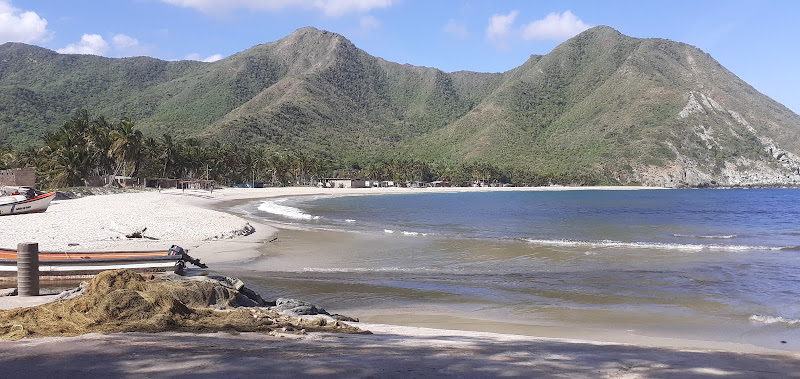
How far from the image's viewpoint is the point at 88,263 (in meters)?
11.3

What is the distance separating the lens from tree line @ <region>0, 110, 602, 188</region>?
67.8 metres

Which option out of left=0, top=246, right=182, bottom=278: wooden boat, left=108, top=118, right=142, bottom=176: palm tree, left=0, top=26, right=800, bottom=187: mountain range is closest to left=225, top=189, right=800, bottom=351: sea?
left=0, top=246, right=182, bottom=278: wooden boat

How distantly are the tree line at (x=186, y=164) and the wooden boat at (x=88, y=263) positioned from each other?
196 feet

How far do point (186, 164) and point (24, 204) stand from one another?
75.9m

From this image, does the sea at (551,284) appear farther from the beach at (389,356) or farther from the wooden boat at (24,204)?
the wooden boat at (24,204)

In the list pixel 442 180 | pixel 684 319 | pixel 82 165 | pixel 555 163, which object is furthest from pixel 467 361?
pixel 555 163

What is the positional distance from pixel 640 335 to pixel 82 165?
72204 mm

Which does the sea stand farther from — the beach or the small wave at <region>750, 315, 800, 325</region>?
the beach

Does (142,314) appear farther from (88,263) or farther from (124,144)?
(124,144)

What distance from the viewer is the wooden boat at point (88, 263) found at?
36.4ft

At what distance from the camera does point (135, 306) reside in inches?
283

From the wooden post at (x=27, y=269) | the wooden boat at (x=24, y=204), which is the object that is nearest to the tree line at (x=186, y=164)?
the wooden boat at (x=24, y=204)

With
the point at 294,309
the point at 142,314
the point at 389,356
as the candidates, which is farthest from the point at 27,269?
the point at 389,356

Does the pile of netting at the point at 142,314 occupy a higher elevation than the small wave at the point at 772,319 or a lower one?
higher
